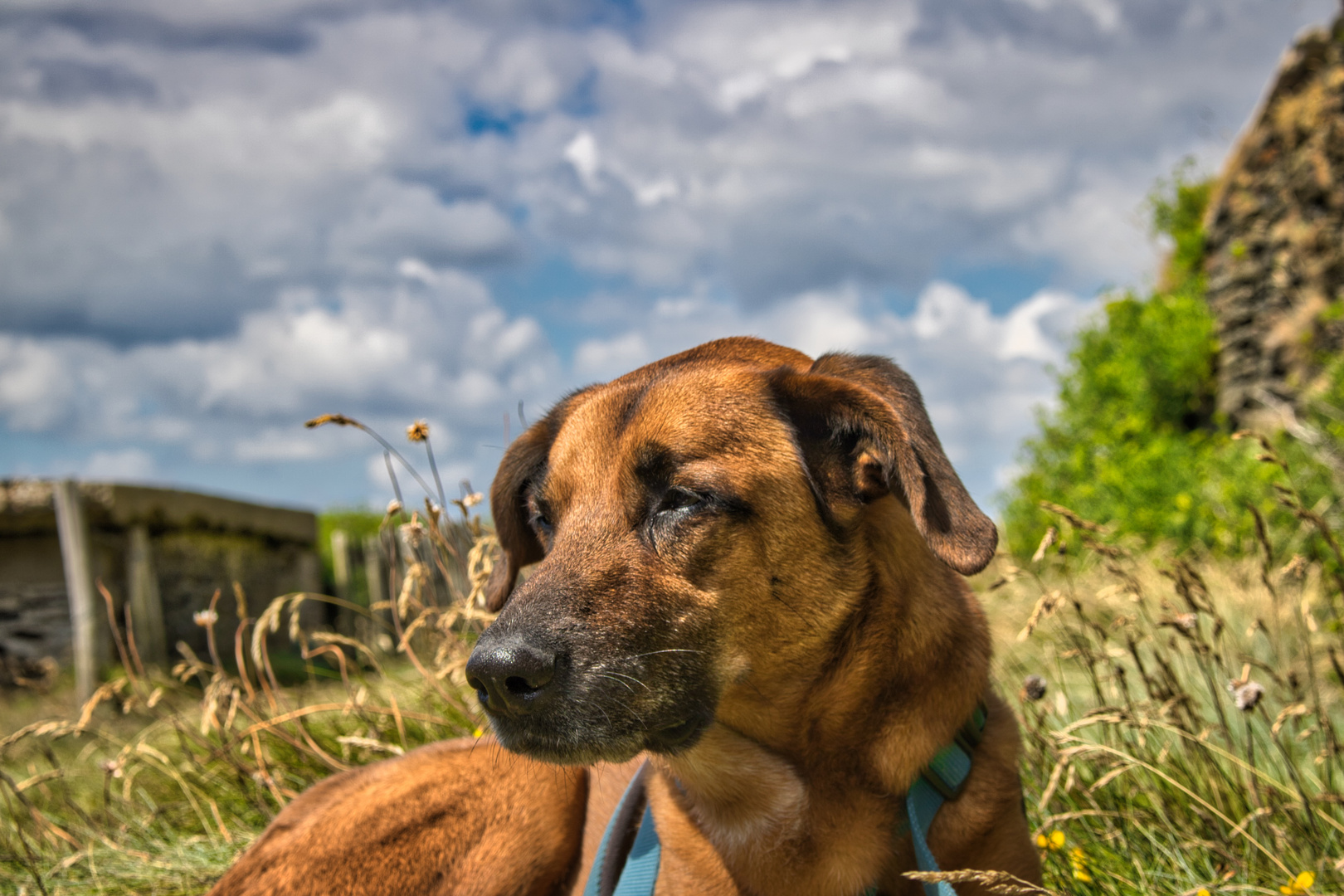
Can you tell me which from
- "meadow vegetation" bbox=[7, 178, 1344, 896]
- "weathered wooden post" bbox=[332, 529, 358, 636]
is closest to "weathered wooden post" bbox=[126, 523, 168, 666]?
"meadow vegetation" bbox=[7, 178, 1344, 896]

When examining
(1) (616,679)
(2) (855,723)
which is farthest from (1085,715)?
(1) (616,679)

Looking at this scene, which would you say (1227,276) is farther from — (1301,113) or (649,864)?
(649,864)

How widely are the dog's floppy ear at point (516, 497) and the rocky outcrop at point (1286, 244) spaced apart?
9.08 meters

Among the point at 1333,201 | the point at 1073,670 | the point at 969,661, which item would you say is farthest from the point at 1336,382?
the point at 969,661

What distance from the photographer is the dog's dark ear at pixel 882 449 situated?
183 cm

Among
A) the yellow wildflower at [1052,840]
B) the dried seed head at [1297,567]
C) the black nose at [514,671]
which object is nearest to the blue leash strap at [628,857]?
the black nose at [514,671]

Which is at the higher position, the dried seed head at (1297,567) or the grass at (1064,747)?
the dried seed head at (1297,567)

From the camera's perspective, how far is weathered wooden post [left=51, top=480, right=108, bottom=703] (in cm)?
966

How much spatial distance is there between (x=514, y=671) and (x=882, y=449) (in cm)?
84

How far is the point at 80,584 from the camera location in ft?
32.0

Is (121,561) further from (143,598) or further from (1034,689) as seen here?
(1034,689)

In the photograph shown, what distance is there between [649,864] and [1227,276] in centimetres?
1157

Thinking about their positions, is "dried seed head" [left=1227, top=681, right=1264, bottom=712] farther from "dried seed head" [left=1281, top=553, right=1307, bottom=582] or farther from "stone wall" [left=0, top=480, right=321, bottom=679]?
"stone wall" [left=0, top=480, right=321, bottom=679]

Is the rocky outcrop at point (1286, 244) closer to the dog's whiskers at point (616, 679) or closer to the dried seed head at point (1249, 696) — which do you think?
the dried seed head at point (1249, 696)
